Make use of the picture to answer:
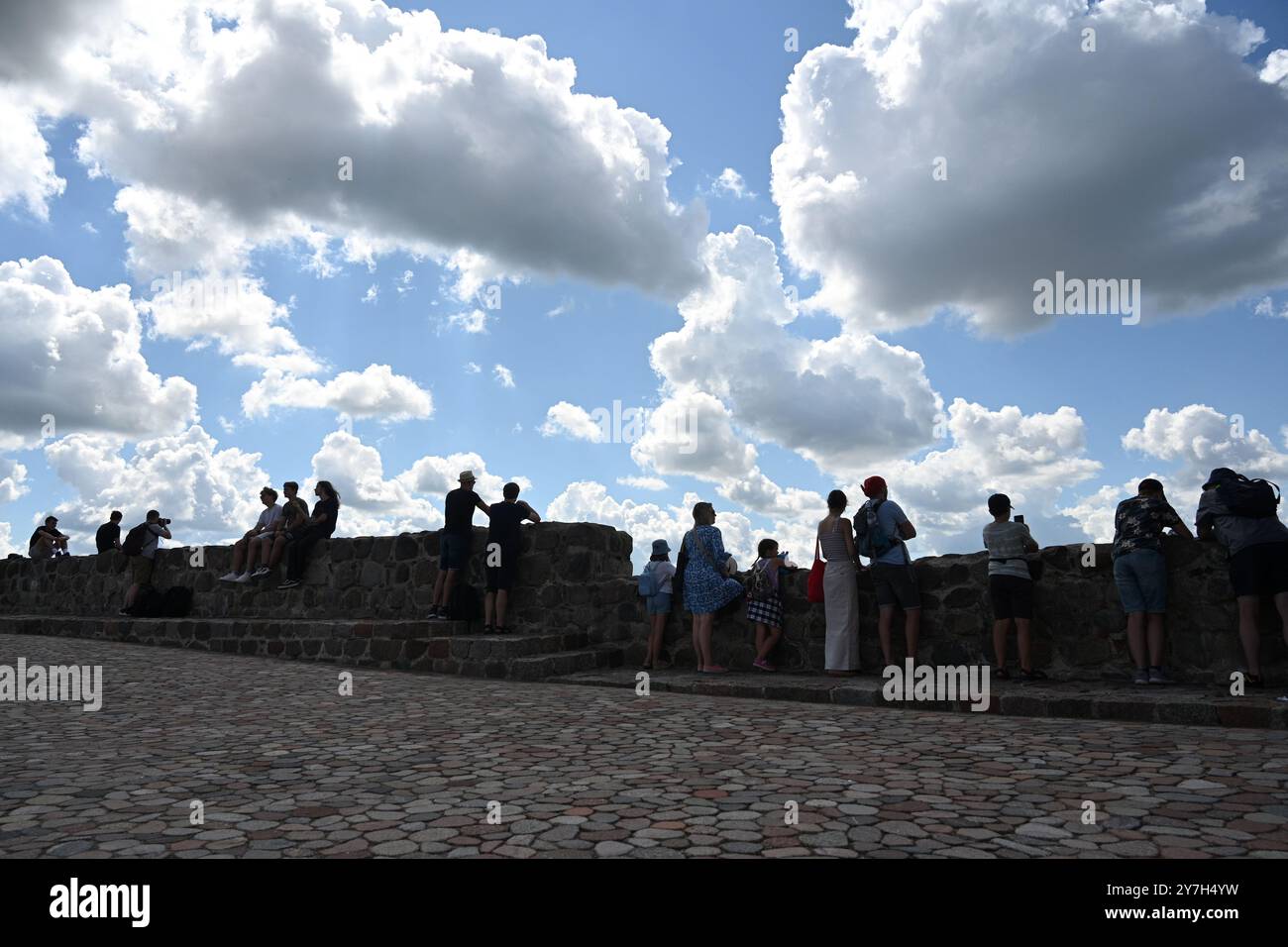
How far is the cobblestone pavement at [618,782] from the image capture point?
316cm

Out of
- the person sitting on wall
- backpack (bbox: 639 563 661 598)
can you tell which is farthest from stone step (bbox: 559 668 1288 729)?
the person sitting on wall

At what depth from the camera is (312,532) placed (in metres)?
12.7

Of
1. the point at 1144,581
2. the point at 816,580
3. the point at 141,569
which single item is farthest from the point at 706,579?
the point at 141,569

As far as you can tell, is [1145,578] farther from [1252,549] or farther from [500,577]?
[500,577]

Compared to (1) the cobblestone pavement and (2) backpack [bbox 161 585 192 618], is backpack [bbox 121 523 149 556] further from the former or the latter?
(1) the cobblestone pavement

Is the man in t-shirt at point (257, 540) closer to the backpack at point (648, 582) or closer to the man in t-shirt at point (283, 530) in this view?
the man in t-shirt at point (283, 530)

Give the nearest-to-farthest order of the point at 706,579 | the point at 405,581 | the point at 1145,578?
the point at 1145,578 → the point at 706,579 → the point at 405,581

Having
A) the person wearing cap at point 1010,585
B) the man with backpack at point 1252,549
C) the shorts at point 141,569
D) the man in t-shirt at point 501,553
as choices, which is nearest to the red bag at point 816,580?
the person wearing cap at point 1010,585

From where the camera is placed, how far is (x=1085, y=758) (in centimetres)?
465

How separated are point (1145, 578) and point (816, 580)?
2828 mm

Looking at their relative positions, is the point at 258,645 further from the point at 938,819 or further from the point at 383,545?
the point at 938,819

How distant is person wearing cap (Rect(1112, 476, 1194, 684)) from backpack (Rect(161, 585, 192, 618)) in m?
13.0
